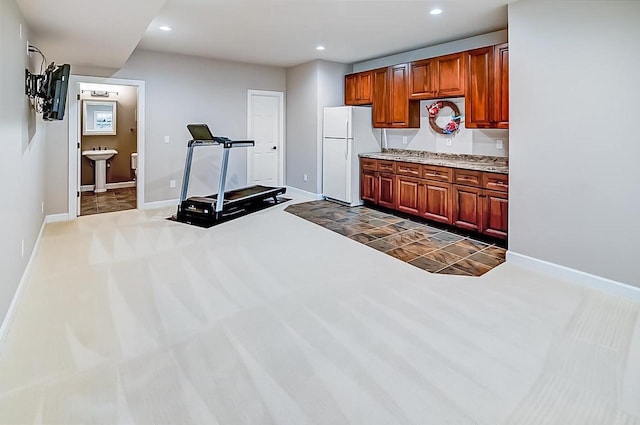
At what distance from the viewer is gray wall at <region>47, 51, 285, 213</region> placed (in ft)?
19.6

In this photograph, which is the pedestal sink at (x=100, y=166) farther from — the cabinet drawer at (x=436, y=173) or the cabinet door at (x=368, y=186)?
the cabinet drawer at (x=436, y=173)

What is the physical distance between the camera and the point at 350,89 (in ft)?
22.8

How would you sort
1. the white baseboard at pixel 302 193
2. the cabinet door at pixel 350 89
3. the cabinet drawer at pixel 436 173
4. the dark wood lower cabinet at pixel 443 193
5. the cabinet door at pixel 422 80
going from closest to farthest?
the dark wood lower cabinet at pixel 443 193 < the cabinet drawer at pixel 436 173 < the cabinet door at pixel 422 80 < the cabinet door at pixel 350 89 < the white baseboard at pixel 302 193

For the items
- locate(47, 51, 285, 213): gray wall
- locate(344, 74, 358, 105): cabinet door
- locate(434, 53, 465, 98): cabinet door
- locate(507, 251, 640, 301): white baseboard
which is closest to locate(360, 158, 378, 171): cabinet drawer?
locate(344, 74, 358, 105): cabinet door

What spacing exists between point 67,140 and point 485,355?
238 inches

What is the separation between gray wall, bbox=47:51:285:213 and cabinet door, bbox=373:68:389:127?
235 cm

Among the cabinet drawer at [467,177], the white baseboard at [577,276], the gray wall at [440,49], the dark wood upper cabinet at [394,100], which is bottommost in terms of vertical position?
the white baseboard at [577,276]

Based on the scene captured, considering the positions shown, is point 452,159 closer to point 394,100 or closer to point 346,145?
point 394,100

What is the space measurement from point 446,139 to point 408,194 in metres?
0.99

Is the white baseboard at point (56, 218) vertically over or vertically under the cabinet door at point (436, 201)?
under

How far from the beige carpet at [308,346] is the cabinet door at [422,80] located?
2.85 meters

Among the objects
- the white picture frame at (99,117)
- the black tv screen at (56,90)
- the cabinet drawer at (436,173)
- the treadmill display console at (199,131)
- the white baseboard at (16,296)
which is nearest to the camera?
the white baseboard at (16,296)

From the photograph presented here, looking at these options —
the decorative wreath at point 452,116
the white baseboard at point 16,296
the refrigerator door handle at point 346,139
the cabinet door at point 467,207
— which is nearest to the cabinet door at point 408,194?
the cabinet door at point 467,207

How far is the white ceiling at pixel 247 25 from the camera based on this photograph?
3.41 m
